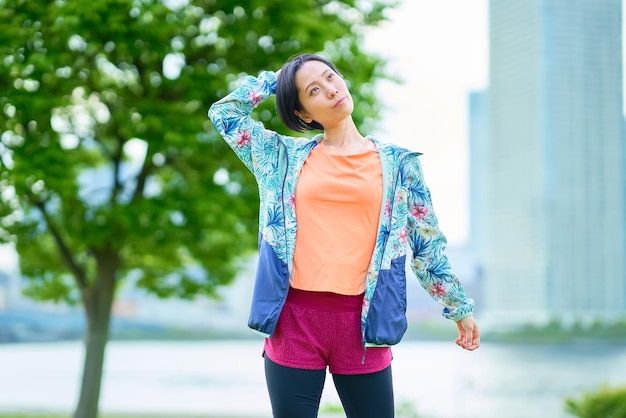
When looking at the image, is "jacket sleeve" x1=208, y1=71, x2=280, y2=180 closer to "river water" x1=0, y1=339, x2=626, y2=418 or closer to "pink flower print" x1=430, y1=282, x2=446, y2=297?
"pink flower print" x1=430, y1=282, x2=446, y2=297

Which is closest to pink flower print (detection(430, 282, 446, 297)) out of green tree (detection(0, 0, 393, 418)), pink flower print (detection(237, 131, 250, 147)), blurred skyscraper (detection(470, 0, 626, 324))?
pink flower print (detection(237, 131, 250, 147))

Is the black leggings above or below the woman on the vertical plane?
below

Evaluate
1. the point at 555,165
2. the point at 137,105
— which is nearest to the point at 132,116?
the point at 137,105

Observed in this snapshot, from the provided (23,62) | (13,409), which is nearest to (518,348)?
(13,409)

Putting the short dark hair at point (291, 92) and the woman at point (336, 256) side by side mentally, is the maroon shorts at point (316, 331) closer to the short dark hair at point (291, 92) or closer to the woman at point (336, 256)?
the woman at point (336, 256)

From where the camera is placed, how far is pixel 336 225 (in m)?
1.82

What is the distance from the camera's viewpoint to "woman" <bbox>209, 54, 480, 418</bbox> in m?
1.79

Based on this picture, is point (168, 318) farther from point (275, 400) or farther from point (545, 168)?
point (275, 400)

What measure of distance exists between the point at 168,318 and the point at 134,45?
198ft

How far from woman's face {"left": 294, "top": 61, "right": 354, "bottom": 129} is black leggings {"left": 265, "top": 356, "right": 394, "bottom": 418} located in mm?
577

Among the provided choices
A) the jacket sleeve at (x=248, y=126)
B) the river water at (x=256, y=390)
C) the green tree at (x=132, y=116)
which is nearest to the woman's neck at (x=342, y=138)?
the jacket sleeve at (x=248, y=126)

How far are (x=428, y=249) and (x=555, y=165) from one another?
72302mm

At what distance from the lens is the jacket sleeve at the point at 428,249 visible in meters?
1.90

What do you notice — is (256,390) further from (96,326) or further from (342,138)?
(342,138)
